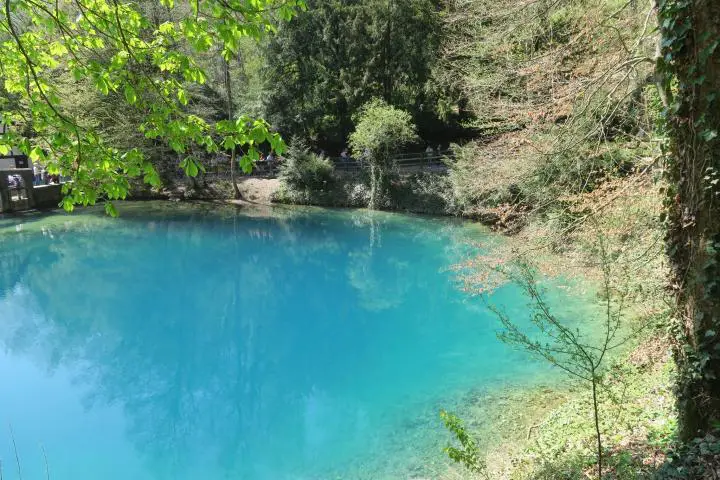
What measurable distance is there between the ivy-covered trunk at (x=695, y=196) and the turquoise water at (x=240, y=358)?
3272 mm

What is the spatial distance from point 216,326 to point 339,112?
17863mm

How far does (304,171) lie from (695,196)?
23.2 meters

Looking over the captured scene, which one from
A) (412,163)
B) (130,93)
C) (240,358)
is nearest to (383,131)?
(412,163)

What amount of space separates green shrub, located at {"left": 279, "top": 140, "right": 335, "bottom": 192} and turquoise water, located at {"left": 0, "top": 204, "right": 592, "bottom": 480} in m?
8.15

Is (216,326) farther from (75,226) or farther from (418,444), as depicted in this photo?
(75,226)

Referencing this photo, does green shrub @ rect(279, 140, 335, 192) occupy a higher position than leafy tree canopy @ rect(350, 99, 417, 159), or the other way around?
leafy tree canopy @ rect(350, 99, 417, 159)

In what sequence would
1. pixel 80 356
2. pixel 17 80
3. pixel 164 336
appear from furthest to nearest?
1. pixel 164 336
2. pixel 80 356
3. pixel 17 80

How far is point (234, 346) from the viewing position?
10.2 metres

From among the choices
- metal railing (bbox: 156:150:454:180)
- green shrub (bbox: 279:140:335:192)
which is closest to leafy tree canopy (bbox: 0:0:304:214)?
metal railing (bbox: 156:150:454:180)

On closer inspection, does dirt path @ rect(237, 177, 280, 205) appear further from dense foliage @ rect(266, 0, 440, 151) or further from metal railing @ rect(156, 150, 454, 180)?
dense foliage @ rect(266, 0, 440, 151)

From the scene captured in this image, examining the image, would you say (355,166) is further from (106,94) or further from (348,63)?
(106,94)

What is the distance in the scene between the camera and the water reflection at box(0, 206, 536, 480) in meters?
6.88

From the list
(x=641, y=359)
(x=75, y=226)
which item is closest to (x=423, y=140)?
(x=75, y=226)

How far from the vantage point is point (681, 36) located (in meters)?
3.42
